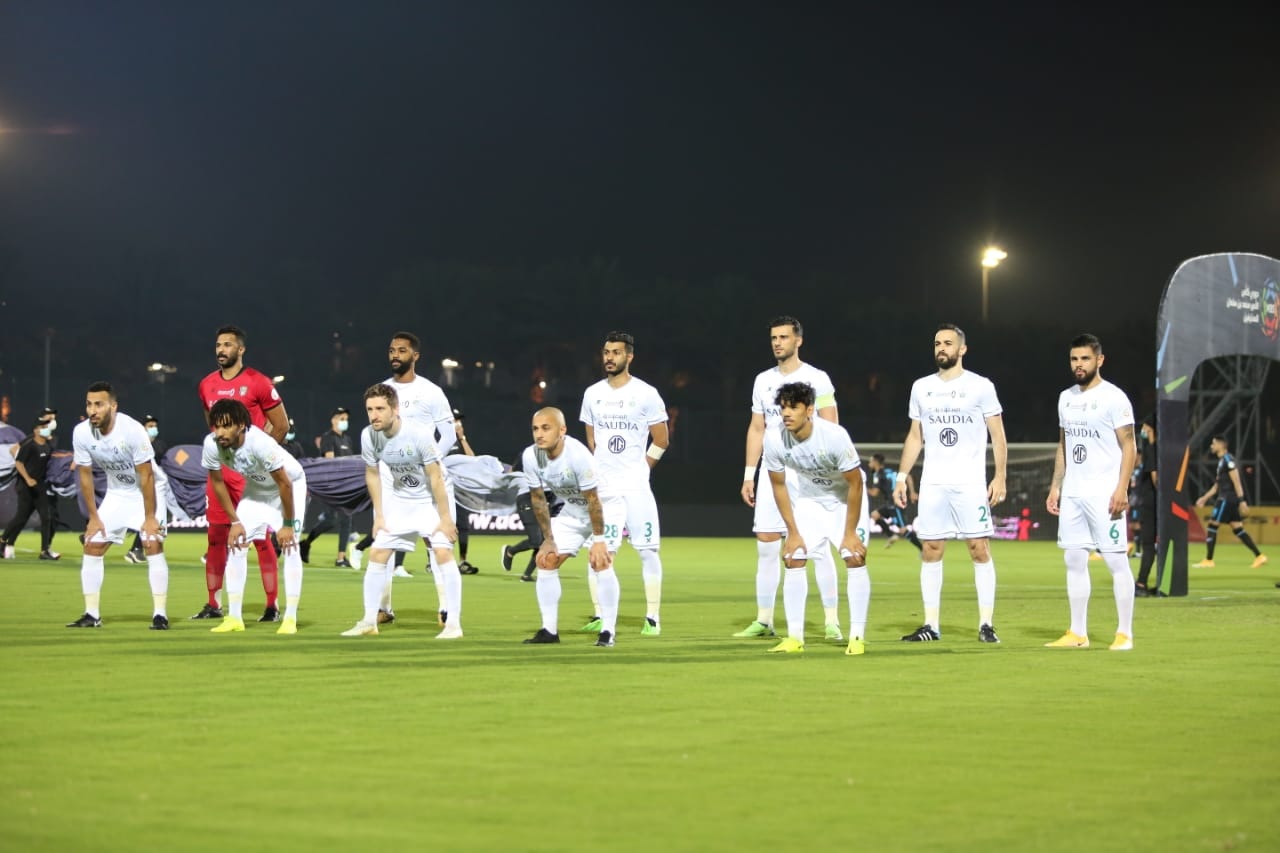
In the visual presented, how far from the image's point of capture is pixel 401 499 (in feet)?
42.9

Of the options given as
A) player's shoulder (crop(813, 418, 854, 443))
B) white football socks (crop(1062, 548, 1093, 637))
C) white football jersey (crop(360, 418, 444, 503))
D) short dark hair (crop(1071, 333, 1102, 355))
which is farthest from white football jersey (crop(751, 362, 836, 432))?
white football jersey (crop(360, 418, 444, 503))

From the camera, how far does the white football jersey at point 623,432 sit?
44.6ft

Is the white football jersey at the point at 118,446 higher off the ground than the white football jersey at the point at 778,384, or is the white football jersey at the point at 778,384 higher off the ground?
the white football jersey at the point at 778,384

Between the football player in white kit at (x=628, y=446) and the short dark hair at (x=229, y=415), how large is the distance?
273 centimetres

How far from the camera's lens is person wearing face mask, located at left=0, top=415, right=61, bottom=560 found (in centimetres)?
2422

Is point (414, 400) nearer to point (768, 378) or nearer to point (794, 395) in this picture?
point (768, 378)

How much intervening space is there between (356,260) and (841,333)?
28.1 metres

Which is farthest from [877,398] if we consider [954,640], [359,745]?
[359,745]

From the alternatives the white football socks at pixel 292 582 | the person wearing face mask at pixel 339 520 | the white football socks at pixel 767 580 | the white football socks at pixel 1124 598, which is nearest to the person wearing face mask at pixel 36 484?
the person wearing face mask at pixel 339 520

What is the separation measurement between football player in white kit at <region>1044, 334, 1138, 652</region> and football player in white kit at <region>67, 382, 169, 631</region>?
283 inches

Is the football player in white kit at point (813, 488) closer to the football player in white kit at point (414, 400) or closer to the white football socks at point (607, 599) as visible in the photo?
the white football socks at point (607, 599)

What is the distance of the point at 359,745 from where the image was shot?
7473 mm

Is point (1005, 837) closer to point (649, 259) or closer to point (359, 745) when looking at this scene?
point (359, 745)

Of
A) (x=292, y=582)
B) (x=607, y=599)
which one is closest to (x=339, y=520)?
(x=292, y=582)
